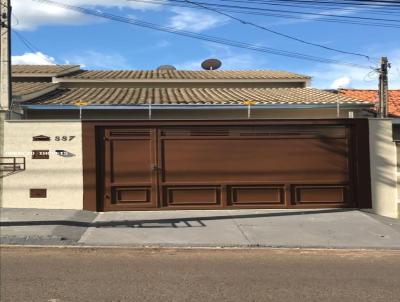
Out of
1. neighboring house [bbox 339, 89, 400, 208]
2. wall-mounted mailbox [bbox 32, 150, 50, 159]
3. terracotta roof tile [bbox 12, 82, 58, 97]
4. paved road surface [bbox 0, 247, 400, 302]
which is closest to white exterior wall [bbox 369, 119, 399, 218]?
paved road surface [bbox 0, 247, 400, 302]

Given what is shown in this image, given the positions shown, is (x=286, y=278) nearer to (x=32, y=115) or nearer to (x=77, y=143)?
(x=77, y=143)

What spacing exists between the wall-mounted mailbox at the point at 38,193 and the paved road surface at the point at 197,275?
3.98 m

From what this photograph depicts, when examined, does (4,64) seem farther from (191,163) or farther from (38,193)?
(191,163)

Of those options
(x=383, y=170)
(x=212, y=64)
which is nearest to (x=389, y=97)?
(x=212, y=64)

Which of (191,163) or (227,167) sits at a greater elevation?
(191,163)

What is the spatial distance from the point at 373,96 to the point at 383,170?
9.82 m

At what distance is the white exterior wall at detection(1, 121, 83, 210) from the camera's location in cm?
1293

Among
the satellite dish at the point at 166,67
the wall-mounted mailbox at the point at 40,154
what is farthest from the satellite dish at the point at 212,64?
the wall-mounted mailbox at the point at 40,154

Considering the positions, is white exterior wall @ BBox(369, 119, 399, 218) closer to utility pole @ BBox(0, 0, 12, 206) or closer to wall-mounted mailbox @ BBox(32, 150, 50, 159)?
wall-mounted mailbox @ BBox(32, 150, 50, 159)

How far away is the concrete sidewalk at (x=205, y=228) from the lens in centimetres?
974

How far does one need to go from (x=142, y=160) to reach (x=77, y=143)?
160cm

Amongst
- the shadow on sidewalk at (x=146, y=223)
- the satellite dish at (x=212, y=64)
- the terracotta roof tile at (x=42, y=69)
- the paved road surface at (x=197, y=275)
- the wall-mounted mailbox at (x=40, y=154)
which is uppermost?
the satellite dish at (x=212, y=64)

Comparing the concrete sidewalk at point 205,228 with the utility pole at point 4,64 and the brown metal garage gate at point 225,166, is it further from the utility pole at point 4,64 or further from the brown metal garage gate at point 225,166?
the utility pole at point 4,64

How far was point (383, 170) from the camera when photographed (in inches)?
529
